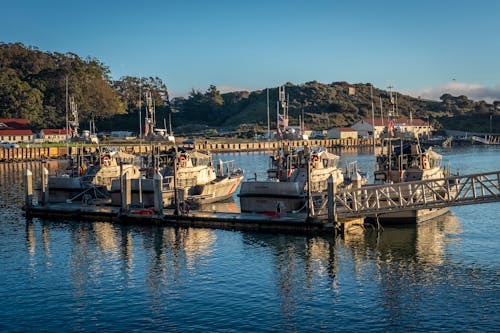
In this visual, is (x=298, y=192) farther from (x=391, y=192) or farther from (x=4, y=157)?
(x=4, y=157)

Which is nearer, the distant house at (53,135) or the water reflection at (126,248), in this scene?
the water reflection at (126,248)

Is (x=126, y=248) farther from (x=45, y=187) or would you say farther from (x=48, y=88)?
(x=48, y=88)

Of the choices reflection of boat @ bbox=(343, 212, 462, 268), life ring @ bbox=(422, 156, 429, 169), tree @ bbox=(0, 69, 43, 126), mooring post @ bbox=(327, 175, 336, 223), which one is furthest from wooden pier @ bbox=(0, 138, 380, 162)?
mooring post @ bbox=(327, 175, 336, 223)

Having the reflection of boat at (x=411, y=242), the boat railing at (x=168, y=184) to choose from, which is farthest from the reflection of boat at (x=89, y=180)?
the reflection of boat at (x=411, y=242)

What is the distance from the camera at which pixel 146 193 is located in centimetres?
4653

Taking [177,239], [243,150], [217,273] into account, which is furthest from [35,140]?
[217,273]

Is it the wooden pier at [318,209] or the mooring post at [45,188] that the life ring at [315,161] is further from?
the mooring post at [45,188]

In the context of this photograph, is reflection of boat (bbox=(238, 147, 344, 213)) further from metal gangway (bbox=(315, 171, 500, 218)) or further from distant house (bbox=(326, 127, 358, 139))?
distant house (bbox=(326, 127, 358, 139))

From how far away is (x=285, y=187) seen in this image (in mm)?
41250

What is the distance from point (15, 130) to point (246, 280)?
4890 inches

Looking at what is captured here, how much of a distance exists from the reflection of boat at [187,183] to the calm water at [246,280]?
5312 millimetres

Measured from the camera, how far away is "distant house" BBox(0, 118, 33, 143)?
136 metres

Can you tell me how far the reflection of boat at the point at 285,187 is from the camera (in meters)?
41.1

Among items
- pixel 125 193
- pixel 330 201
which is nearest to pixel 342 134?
pixel 125 193
